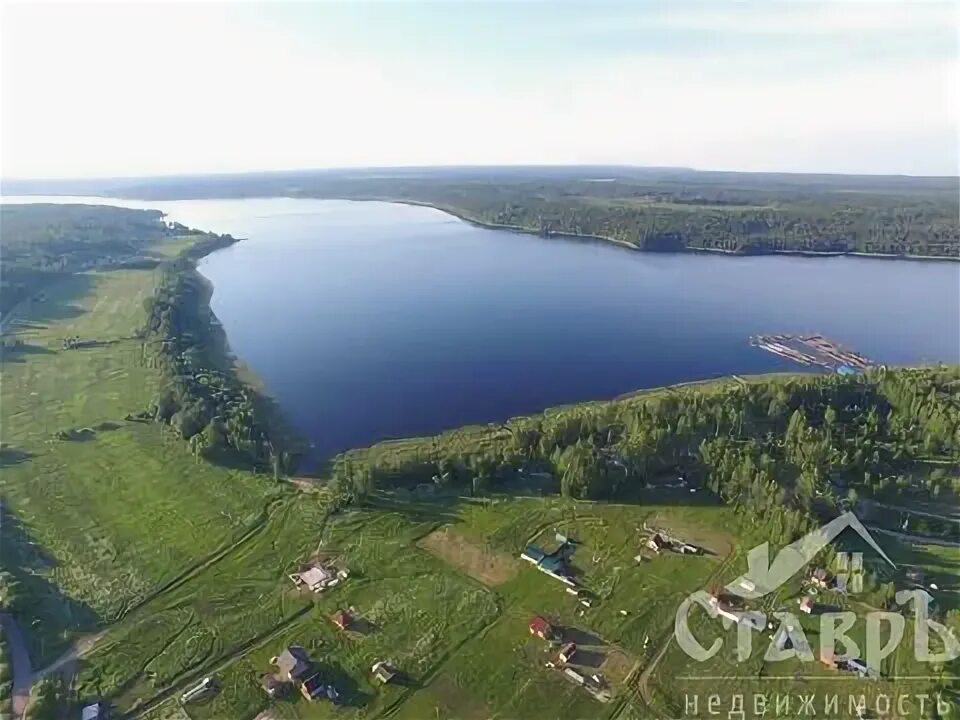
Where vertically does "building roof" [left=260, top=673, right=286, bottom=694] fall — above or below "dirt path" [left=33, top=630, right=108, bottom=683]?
above

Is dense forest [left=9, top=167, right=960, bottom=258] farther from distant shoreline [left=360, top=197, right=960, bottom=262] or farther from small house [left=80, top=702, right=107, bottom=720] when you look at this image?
small house [left=80, top=702, right=107, bottom=720]

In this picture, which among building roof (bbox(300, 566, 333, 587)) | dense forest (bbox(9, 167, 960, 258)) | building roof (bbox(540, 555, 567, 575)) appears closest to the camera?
building roof (bbox(300, 566, 333, 587))

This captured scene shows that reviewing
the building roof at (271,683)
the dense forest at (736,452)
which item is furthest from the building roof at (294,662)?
the dense forest at (736,452)

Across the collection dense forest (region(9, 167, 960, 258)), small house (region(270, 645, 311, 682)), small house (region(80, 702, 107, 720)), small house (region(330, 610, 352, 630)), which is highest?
dense forest (region(9, 167, 960, 258))

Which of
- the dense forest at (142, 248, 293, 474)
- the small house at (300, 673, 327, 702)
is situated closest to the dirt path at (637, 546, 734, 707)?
the small house at (300, 673, 327, 702)

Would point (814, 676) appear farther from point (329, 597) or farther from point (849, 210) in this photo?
point (849, 210)

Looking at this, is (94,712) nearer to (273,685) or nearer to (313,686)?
(273,685)

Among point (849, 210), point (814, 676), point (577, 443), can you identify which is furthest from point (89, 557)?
point (849, 210)
